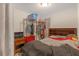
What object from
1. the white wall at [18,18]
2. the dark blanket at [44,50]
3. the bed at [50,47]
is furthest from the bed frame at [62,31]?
the white wall at [18,18]

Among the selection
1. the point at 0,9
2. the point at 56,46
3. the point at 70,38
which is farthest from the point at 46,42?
the point at 0,9

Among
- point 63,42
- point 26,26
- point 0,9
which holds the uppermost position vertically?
point 0,9

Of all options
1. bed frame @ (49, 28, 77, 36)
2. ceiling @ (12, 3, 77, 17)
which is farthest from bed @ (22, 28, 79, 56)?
ceiling @ (12, 3, 77, 17)

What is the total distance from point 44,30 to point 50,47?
0.15 meters

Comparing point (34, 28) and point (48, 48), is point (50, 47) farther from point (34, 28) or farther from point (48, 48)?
point (34, 28)

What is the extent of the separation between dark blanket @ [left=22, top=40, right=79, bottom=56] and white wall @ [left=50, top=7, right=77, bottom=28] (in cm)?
17

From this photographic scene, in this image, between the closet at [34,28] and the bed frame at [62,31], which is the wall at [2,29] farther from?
the bed frame at [62,31]

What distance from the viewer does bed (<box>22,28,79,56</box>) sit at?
0.91m

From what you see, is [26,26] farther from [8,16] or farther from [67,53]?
[67,53]

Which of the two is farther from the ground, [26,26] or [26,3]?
[26,3]

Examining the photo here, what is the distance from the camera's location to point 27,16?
932 mm

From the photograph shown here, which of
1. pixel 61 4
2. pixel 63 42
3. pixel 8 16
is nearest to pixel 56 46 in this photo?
pixel 63 42

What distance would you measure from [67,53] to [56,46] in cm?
10

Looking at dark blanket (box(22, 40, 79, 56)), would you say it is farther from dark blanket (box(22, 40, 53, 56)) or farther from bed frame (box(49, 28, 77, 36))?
bed frame (box(49, 28, 77, 36))
